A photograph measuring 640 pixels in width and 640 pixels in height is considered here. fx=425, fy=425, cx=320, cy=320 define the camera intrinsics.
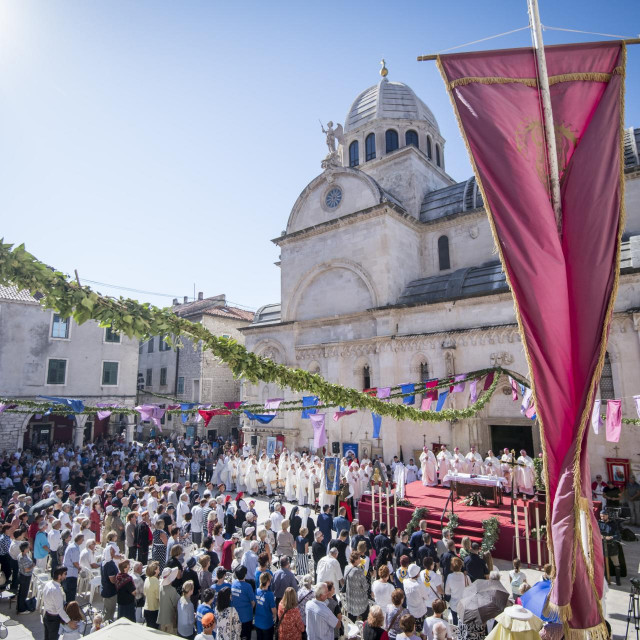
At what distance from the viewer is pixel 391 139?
28547 millimetres

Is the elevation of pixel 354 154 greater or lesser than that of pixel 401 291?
greater

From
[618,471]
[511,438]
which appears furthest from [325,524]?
[618,471]

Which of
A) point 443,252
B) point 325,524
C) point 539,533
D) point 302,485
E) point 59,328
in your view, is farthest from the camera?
point 59,328

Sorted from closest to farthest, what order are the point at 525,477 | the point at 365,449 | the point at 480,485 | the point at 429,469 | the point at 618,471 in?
the point at 480,485 → the point at 525,477 → the point at 618,471 → the point at 429,469 → the point at 365,449

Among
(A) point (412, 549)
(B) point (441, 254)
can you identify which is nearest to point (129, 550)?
(A) point (412, 549)

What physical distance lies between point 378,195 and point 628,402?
49.4ft

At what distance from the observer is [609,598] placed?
9.26 m

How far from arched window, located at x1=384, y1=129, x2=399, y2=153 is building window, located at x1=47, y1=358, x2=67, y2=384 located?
25.2 meters

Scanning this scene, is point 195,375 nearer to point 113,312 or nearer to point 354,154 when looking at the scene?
point 354,154

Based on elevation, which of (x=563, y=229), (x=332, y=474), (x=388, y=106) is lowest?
(x=332, y=474)

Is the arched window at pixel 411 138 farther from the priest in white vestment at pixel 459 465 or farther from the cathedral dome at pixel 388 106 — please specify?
the priest in white vestment at pixel 459 465

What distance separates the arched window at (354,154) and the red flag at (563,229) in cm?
2642

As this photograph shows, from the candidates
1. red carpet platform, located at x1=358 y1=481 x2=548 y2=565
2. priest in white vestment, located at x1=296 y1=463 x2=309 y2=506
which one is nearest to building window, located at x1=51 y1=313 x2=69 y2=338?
priest in white vestment, located at x1=296 y1=463 x2=309 y2=506

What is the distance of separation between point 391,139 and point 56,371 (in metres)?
26.3
